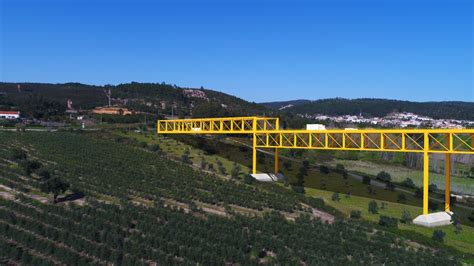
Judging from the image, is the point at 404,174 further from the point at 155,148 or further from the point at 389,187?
the point at 155,148

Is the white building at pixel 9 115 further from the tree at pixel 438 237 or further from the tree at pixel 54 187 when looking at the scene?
the tree at pixel 438 237

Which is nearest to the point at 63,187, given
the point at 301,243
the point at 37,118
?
the point at 301,243

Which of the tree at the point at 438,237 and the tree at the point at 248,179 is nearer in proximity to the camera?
the tree at the point at 438,237

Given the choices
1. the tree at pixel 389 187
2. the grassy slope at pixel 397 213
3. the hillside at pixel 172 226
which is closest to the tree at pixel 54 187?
the hillside at pixel 172 226

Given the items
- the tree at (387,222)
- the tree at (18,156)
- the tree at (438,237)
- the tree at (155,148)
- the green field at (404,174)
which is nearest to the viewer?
Answer: the tree at (438,237)

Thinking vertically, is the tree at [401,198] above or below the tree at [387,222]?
below

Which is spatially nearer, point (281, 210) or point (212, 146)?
point (281, 210)

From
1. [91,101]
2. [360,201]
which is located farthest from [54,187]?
[91,101]

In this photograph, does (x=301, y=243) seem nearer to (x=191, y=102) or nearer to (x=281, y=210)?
(x=281, y=210)
